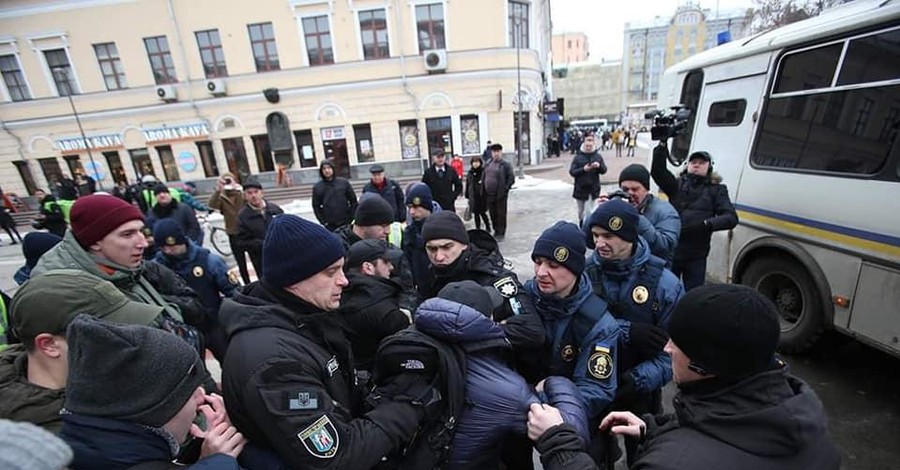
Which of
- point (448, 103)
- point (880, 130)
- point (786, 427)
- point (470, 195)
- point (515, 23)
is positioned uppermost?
point (515, 23)

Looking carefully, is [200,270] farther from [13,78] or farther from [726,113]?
[13,78]

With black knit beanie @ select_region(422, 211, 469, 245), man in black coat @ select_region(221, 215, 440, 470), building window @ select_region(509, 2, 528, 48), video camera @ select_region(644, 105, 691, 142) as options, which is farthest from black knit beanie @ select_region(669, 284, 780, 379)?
building window @ select_region(509, 2, 528, 48)

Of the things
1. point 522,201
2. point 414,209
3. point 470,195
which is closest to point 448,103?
point 522,201

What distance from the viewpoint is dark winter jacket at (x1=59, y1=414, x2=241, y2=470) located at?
984mm

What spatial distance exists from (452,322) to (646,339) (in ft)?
4.00

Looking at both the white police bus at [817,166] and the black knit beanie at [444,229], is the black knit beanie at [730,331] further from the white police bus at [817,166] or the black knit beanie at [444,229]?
the white police bus at [817,166]

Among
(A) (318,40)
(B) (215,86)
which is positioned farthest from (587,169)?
(B) (215,86)

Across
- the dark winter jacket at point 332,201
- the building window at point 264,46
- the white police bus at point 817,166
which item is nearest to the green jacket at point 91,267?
the dark winter jacket at point 332,201

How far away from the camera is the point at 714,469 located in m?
0.99

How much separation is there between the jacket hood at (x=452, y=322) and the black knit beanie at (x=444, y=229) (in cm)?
96

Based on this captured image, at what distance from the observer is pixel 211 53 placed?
720 inches

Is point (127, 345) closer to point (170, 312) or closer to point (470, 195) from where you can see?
point (170, 312)

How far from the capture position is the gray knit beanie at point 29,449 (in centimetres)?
65

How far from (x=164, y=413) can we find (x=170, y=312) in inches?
64.2
